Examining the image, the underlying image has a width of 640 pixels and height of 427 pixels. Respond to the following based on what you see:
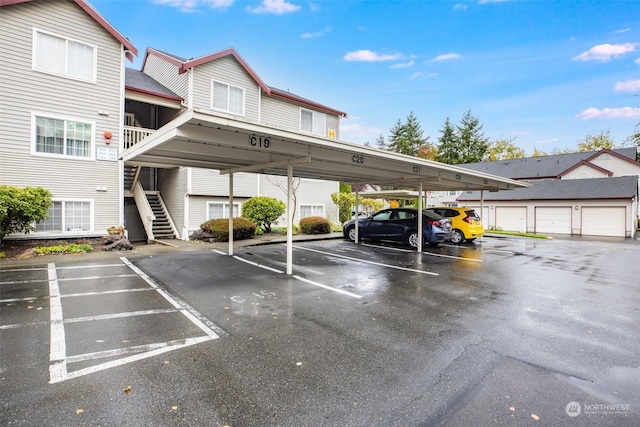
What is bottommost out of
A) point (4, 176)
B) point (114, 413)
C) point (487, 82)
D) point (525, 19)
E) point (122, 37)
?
point (114, 413)

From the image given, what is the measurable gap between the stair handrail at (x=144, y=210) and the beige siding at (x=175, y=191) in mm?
1129

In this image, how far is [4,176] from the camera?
984cm

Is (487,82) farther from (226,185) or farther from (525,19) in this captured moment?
(226,185)

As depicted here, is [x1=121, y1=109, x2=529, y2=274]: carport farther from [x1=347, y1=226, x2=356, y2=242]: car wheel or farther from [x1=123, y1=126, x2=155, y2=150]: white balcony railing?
[x1=123, y1=126, x2=155, y2=150]: white balcony railing

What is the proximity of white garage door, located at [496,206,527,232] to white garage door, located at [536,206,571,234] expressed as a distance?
1.01 meters

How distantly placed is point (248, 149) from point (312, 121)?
40.9 ft

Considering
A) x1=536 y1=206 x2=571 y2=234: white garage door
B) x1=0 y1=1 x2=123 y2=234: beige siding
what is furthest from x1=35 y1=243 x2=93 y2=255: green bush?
x1=536 y1=206 x2=571 y2=234: white garage door

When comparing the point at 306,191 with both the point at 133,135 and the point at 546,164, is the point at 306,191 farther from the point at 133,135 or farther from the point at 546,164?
the point at 546,164

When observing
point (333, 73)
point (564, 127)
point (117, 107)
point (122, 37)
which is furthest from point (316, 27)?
point (564, 127)

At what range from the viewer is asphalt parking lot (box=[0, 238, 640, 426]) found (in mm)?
2385

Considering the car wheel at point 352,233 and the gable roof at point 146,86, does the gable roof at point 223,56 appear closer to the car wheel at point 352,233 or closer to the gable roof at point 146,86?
the gable roof at point 146,86

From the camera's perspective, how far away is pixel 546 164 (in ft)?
101

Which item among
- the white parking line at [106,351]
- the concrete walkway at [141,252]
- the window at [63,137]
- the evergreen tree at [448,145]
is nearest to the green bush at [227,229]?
the concrete walkway at [141,252]

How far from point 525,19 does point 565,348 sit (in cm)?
1837
